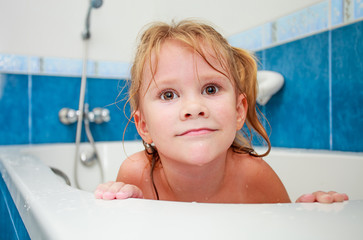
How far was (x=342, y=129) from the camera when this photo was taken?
44.3 inches

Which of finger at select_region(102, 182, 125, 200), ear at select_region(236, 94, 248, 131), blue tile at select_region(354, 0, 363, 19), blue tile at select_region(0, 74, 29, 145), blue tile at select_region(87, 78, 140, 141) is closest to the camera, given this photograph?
finger at select_region(102, 182, 125, 200)

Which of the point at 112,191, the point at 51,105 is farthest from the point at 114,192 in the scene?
the point at 51,105

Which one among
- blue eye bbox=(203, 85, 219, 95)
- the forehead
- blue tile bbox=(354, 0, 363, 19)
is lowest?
blue eye bbox=(203, 85, 219, 95)

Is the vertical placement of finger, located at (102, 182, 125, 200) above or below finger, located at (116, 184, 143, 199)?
above

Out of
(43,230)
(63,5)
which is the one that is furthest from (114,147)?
(43,230)

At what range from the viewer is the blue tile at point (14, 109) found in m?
1.69

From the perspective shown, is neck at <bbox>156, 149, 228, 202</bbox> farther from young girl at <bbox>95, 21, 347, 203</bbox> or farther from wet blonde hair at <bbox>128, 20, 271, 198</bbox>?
wet blonde hair at <bbox>128, 20, 271, 198</bbox>

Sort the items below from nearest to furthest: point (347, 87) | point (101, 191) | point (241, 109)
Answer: point (101, 191), point (241, 109), point (347, 87)

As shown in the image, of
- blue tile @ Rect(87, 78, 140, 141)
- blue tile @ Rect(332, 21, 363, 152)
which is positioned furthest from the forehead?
blue tile @ Rect(87, 78, 140, 141)

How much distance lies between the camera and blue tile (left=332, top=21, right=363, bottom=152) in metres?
1.06

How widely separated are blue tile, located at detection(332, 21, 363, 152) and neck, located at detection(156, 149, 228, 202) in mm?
458

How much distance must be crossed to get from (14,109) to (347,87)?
152 cm

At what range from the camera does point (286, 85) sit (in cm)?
135

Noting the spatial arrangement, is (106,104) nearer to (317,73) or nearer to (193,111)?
(317,73)
